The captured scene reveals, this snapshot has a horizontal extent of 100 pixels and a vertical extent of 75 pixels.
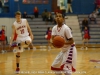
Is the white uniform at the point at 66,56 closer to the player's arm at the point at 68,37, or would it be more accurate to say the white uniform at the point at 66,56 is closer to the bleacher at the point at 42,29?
the player's arm at the point at 68,37

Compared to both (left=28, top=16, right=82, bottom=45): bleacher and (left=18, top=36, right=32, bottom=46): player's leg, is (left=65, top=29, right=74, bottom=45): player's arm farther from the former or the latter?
(left=28, top=16, right=82, bottom=45): bleacher

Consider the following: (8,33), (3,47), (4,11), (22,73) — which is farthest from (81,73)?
(4,11)

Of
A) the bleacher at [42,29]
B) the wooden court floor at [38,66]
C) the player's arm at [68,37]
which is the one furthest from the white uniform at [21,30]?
the bleacher at [42,29]

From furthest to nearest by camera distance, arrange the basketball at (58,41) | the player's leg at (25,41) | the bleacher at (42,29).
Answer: the bleacher at (42,29)
the player's leg at (25,41)
the basketball at (58,41)

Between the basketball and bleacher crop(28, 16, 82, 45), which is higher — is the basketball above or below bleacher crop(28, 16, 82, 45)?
above

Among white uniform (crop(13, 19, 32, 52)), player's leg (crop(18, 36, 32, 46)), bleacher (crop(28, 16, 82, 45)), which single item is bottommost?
bleacher (crop(28, 16, 82, 45))

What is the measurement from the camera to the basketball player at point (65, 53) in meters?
6.04

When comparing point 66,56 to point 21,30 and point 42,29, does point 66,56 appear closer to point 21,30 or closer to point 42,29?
point 21,30

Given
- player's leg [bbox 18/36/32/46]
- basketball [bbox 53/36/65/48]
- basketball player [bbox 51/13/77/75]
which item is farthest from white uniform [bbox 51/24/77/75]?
player's leg [bbox 18/36/32/46]

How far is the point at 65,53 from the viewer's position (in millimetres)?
6184

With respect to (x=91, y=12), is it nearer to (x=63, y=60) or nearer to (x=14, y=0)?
(x=14, y=0)

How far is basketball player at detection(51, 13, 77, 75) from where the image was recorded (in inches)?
238

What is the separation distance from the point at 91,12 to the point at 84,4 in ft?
3.55

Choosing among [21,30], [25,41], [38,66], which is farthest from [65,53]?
[38,66]
